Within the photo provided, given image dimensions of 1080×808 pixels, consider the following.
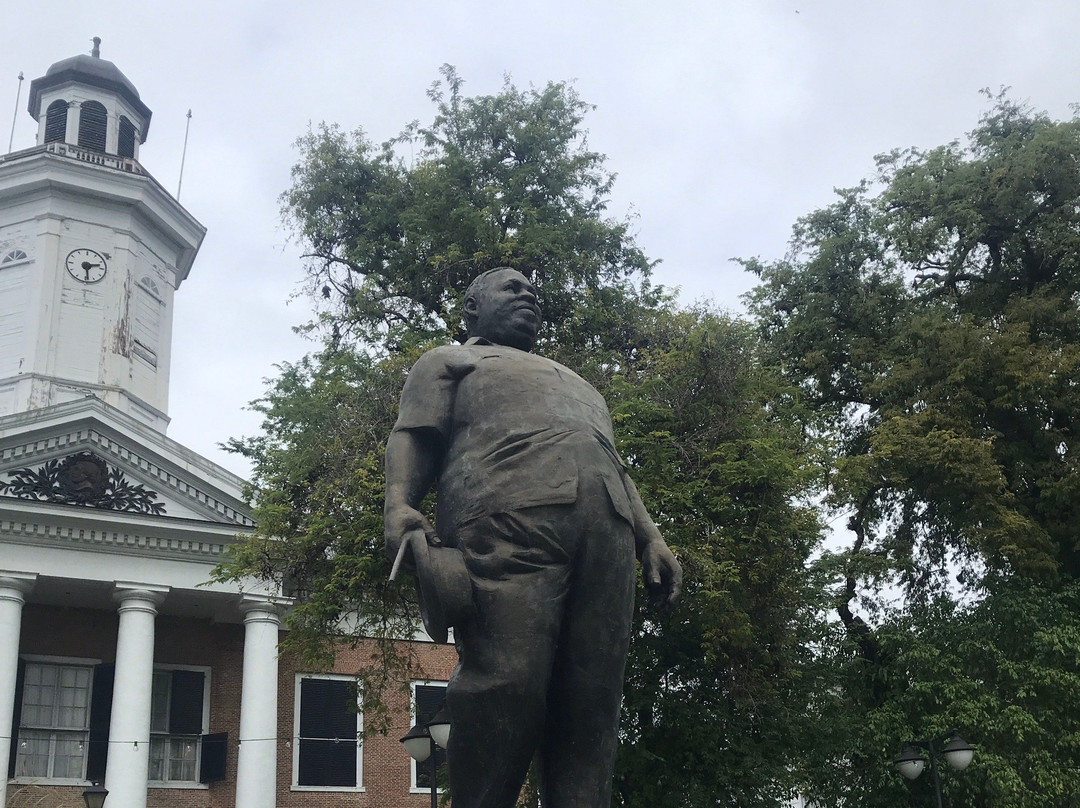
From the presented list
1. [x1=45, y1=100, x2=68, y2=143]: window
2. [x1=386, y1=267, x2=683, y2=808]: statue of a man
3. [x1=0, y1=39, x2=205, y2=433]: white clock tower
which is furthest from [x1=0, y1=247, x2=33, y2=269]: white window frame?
[x1=386, y1=267, x2=683, y2=808]: statue of a man

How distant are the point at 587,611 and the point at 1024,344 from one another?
19.4 metres

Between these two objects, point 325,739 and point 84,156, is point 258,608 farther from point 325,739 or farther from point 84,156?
point 84,156

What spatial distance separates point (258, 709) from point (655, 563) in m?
23.0

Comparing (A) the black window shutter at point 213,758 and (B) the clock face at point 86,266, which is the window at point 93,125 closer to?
(B) the clock face at point 86,266

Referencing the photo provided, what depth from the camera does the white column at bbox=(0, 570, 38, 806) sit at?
24000 millimetres

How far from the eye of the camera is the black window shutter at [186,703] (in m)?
28.5

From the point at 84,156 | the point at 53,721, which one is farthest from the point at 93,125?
the point at 53,721

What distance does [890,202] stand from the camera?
25.2 meters

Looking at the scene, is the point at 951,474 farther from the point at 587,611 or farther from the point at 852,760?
the point at 587,611

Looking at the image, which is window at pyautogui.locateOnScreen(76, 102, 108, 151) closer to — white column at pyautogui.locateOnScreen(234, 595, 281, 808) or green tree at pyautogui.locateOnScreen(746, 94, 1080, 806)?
white column at pyautogui.locateOnScreen(234, 595, 281, 808)

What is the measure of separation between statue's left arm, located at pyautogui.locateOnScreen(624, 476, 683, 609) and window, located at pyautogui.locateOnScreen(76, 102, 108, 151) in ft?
109

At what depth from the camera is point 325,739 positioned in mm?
29406

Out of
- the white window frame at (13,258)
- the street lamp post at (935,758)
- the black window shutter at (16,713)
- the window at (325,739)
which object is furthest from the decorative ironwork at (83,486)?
the street lamp post at (935,758)

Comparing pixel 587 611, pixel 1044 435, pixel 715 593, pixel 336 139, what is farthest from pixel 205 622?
pixel 587 611
